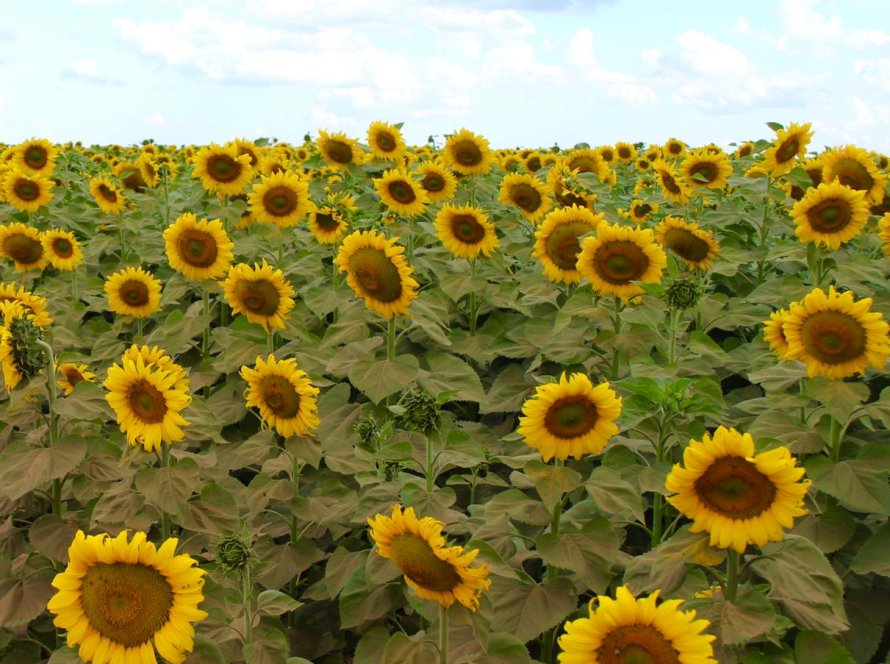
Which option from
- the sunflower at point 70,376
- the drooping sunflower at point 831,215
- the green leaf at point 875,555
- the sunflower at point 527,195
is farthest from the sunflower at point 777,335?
the sunflower at point 70,376

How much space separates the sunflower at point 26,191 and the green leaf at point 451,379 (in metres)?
5.50

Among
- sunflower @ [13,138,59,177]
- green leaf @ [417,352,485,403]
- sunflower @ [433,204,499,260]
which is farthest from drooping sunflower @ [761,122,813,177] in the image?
sunflower @ [13,138,59,177]

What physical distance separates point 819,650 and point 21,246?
244 inches

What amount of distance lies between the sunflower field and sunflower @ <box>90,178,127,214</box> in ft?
6.51

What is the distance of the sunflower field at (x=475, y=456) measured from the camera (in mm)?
2516

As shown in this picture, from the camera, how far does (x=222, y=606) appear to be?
123 inches

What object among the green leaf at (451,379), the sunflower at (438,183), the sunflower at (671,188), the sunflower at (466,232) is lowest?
the green leaf at (451,379)

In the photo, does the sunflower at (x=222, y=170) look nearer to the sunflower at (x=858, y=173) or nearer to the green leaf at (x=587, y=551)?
the sunflower at (x=858, y=173)

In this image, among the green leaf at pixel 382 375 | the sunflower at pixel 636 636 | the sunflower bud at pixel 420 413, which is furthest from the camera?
the green leaf at pixel 382 375

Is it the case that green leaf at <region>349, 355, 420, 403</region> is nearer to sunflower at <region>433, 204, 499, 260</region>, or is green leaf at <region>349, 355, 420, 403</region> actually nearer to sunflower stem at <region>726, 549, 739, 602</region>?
sunflower at <region>433, 204, 499, 260</region>

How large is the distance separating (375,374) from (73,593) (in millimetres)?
1879

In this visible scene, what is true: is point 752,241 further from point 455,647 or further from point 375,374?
point 455,647

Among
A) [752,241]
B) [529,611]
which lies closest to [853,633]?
[529,611]

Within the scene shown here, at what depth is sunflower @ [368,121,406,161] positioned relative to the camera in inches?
319
